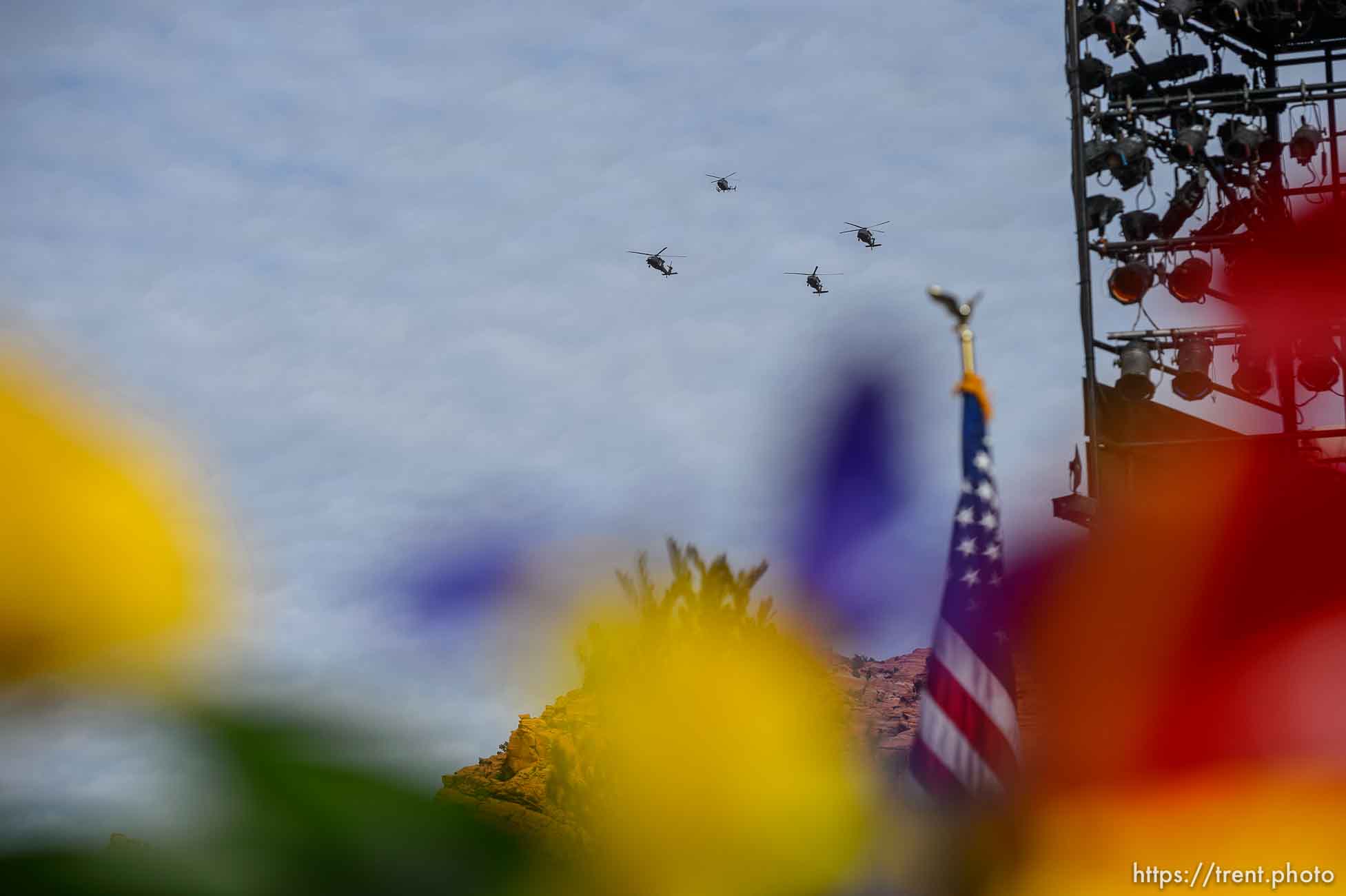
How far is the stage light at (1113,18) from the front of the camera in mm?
Result: 18641

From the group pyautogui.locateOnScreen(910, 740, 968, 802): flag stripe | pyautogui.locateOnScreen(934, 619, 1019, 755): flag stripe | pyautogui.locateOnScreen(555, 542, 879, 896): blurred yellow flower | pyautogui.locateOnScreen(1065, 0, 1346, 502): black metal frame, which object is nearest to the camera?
pyautogui.locateOnScreen(910, 740, 968, 802): flag stripe

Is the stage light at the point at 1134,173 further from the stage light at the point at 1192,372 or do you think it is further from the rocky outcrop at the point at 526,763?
the rocky outcrop at the point at 526,763

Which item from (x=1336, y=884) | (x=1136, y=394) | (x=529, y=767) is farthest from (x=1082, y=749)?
(x=529, y=767)

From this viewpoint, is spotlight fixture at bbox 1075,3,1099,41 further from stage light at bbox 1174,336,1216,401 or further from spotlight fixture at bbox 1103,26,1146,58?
stage light at bbox 1174,336,1216,401

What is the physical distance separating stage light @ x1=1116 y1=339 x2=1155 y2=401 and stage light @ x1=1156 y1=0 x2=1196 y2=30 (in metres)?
3.89

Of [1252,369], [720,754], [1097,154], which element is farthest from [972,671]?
[1252,369]

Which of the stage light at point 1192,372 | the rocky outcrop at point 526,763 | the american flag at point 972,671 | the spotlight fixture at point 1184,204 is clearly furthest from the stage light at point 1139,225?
the american flag at point 972,671

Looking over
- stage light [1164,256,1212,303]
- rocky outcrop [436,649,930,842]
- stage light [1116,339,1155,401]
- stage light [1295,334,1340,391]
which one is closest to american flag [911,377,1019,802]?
rocky outcrop [436,649,930,842]

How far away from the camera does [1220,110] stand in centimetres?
1880

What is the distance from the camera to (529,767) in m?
25.9

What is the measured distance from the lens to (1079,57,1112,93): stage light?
18688 millimetres

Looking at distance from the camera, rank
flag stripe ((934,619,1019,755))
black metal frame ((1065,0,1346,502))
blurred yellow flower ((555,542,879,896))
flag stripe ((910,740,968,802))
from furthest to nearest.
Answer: black metal frame ((1065,0,1346,502))
blurred yellow flower ((555,542,879,896))
flag stripe ((934,619,1019,755))
flag stripe ((910,740,968,802))

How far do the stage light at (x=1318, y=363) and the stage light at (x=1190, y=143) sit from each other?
261cm

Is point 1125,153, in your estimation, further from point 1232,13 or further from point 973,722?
point 973,722
